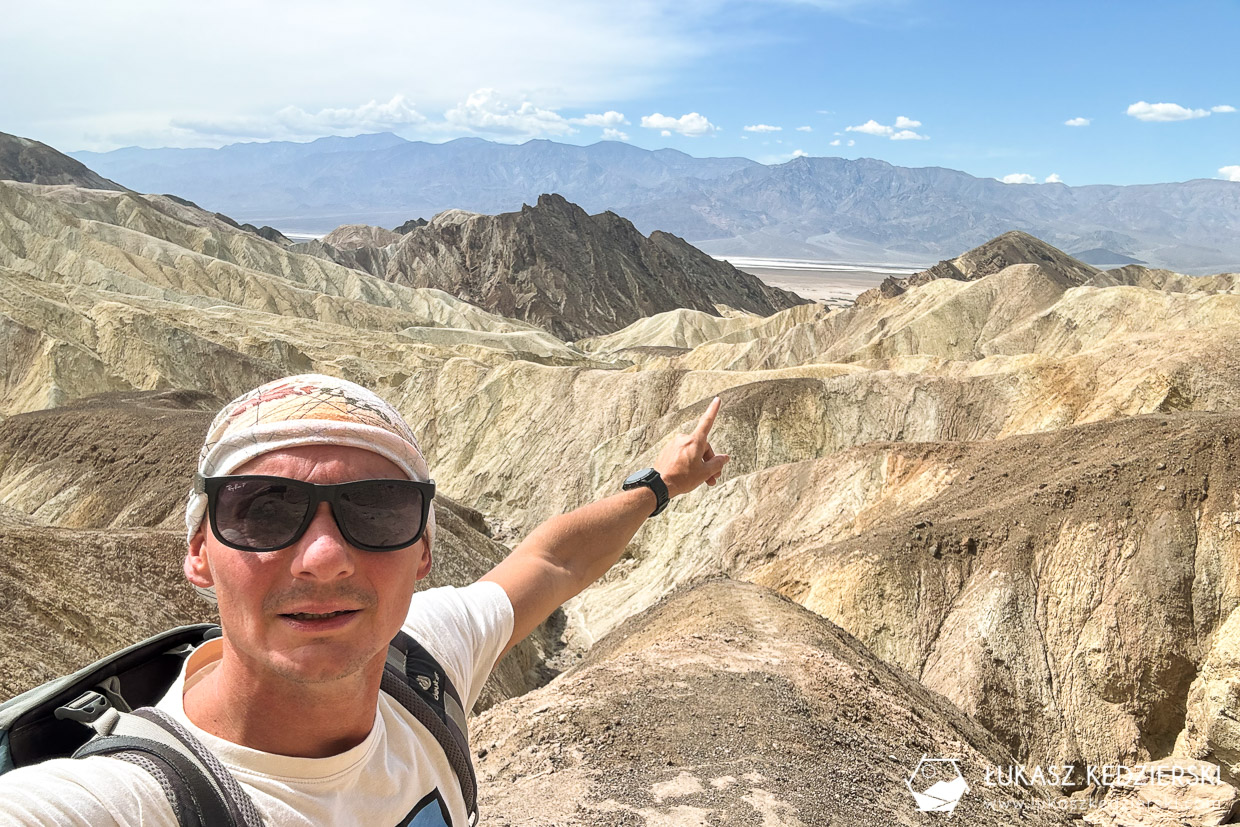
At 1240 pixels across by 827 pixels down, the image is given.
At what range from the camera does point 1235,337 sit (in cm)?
2967

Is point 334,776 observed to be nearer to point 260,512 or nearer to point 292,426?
point 260,512

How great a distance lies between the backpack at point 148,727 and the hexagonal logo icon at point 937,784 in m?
7.44

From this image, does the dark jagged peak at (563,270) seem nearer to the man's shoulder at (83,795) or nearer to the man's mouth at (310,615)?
the man's mouth at (310,615)

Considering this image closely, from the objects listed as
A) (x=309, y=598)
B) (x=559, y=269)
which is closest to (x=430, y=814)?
(x=309, y=598)

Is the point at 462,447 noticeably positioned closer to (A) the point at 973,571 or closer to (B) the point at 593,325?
(A) the point at 973,571

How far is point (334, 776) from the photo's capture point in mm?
2225

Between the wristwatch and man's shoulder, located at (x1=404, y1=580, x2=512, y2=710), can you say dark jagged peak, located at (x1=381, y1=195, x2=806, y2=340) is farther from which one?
man's shoulder, located at (x1=404, y1=580, x2=512, y2=710)

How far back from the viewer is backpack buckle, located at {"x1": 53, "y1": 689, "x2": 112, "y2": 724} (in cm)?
198

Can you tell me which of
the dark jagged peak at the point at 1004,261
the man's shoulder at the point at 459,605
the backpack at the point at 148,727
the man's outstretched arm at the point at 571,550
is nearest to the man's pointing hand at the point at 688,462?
the man's outstretched arm at the point at 571,550

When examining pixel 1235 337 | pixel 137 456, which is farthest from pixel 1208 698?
pixel 137 456

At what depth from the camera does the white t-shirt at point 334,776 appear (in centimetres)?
169

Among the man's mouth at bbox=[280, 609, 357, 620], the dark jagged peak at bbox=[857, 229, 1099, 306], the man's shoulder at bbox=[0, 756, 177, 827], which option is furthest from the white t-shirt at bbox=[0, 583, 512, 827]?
the dark jagged peak at bbox=[857, 229, 1099, 306]

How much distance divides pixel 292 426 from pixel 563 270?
122 metres

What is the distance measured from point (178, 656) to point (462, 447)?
4084 cm
